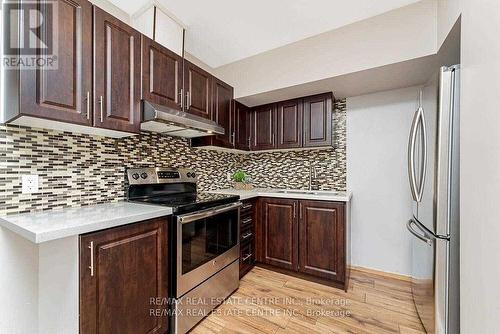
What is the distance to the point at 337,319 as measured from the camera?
1.74m

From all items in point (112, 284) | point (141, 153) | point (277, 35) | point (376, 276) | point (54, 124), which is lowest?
point (376, 276)

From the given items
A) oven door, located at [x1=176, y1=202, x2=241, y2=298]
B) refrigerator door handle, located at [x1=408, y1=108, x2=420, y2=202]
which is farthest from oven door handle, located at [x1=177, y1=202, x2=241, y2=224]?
refrigerator door handle, located at [x1=408, y1=108, x2=420, y2=202]

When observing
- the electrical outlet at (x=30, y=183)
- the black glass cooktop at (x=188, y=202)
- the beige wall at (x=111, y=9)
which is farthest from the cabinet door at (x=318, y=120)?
the electrical outlet at (x=30, y=183)

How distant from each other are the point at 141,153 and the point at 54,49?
954 mm

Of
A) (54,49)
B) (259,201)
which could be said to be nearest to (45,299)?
(54,49)

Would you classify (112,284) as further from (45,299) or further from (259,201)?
(259,201)

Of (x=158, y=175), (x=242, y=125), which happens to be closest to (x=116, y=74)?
(x=158, y=175)

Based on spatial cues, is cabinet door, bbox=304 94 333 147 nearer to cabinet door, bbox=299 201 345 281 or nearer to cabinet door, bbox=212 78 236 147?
cabinet door, bbox=299 201 345 281

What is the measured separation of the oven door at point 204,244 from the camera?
1.54 m

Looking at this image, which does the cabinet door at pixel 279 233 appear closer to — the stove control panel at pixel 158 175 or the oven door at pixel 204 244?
the oven door at pixel 204 244

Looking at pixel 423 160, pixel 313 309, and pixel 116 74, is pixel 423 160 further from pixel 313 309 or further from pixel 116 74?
pixel 116 74

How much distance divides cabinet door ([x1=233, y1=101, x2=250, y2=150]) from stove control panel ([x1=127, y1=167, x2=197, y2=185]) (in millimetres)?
744

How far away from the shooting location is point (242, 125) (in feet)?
9.48

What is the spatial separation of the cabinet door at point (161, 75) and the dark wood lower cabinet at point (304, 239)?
4.84 feet
